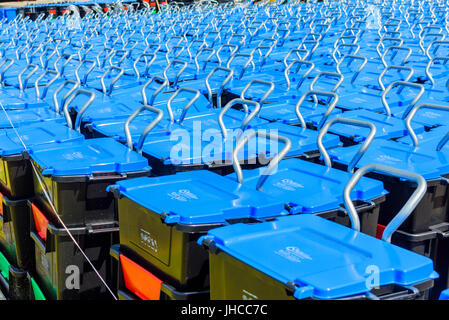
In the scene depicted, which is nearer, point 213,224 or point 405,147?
point 213,224

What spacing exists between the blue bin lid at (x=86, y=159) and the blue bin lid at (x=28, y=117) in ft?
3.47

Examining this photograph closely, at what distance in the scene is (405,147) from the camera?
342cm

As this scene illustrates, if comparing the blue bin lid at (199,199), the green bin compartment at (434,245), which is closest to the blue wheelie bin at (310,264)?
the blue bin lid at (199,199)

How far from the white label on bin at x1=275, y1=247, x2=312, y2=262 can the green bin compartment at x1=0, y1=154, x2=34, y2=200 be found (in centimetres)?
215

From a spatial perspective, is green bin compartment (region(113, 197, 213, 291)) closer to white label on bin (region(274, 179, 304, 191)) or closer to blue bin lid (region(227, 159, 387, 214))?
blue bin lid (region(227, 159, 387, 214))

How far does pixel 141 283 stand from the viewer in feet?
8.53

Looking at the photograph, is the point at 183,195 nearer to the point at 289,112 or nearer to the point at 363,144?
the point at 363,144

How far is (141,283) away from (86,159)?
3.03ft

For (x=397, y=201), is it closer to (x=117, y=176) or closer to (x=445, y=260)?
(x=445, y=260)

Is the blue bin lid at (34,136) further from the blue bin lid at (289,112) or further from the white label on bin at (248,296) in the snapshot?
the white label on bin at (248,296)

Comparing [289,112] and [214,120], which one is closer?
[214,120]

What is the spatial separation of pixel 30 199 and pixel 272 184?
1591mm

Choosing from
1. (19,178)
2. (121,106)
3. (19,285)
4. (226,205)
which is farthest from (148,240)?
(121,106)
